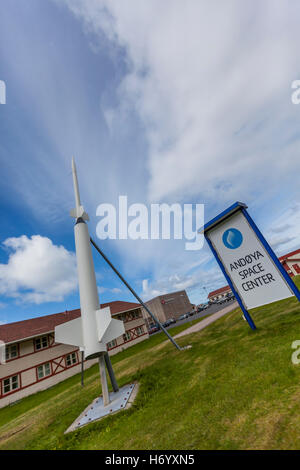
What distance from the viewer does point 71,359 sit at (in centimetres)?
2275

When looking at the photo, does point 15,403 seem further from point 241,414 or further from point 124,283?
point 241,414

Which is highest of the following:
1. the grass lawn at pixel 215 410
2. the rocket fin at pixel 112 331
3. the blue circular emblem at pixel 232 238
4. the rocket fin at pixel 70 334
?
the blue circular emblem at pixel 232 238

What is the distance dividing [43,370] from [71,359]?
3.01 m

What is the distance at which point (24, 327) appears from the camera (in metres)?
23.0

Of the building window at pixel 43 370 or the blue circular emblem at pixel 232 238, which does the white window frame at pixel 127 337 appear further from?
Result: the blue circular emblem at pixel 232 238

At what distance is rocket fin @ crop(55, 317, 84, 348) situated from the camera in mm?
6785

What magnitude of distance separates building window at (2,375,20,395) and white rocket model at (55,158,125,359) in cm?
1832

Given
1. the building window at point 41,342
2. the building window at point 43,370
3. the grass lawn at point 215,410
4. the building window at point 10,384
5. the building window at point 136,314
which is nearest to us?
the grass lawn at point 215,410

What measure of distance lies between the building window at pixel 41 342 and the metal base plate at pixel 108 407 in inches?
725

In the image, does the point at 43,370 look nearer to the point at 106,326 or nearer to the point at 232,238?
the point at 106,326

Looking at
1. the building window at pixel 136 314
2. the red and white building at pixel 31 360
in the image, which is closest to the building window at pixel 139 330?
the building window at pixel 136 314

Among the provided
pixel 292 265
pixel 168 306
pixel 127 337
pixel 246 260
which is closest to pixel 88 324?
pixel 246 260

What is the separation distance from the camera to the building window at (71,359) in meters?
22.5

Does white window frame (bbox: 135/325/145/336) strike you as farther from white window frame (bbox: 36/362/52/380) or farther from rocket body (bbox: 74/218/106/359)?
rocket body (bbox: 74/218/106/359)
